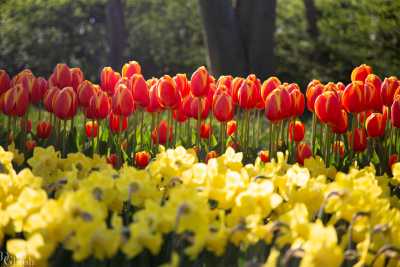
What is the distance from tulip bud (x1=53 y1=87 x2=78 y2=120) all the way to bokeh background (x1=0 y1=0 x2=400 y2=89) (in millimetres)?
9566

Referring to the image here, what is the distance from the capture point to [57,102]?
3.70 meters

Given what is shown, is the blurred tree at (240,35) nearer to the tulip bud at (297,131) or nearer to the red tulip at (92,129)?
the red tulip at (92,129)

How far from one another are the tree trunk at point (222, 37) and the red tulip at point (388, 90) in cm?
566

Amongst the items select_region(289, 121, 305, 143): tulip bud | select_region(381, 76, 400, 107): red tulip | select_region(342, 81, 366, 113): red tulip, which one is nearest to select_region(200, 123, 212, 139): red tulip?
select_region(289, 121, 305, 143): tulip bud

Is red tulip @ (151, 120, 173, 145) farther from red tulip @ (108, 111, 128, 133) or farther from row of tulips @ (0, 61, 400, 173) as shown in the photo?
red tulip @ (108, 111, 128, 133)

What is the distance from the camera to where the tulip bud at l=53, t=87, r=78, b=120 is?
145 inches

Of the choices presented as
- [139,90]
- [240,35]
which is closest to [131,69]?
[139,90]

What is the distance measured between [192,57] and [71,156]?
12343 mm

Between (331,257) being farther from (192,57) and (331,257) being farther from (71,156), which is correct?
(192,57)

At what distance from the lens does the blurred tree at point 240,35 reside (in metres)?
9.72

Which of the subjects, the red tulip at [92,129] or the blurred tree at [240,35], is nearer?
the red tulip at [92,129]

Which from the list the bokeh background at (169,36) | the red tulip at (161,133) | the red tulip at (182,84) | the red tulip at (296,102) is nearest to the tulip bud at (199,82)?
the red tulip at (182,84)

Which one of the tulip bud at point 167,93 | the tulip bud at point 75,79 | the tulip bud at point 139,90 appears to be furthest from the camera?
the tulip bud at point 75,79

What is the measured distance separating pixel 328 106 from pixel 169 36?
11764mm
